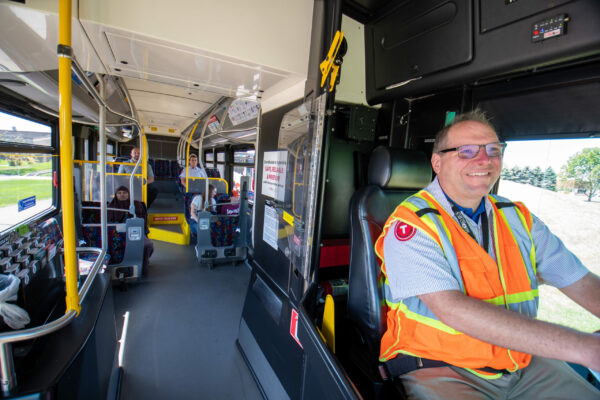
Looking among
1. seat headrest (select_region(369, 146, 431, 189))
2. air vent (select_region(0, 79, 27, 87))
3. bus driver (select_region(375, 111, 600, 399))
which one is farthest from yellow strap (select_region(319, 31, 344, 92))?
air vent (select_region(0, 79, 27, 87))

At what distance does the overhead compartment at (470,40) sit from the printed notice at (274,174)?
1.03 meters

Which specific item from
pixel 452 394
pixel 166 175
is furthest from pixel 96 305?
pixel 166 175

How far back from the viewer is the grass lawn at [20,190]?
1823 mm

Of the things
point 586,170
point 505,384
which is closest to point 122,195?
point 505,384

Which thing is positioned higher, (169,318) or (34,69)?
(34,69)

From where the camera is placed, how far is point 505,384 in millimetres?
1127

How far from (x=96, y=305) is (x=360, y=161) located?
2.39 meters

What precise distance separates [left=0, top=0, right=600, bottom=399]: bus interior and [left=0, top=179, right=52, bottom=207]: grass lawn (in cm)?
2

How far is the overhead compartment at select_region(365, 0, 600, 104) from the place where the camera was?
1175 millimetres

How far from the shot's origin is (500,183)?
6.48 feet

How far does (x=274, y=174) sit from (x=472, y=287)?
5.49 feet

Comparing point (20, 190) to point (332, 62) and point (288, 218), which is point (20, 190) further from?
point (332, 62)

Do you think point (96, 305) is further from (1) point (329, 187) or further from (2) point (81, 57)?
(1) point (329, 187)

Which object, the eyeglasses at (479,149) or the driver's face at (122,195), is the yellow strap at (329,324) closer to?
the eyeglasses at (479,149)
